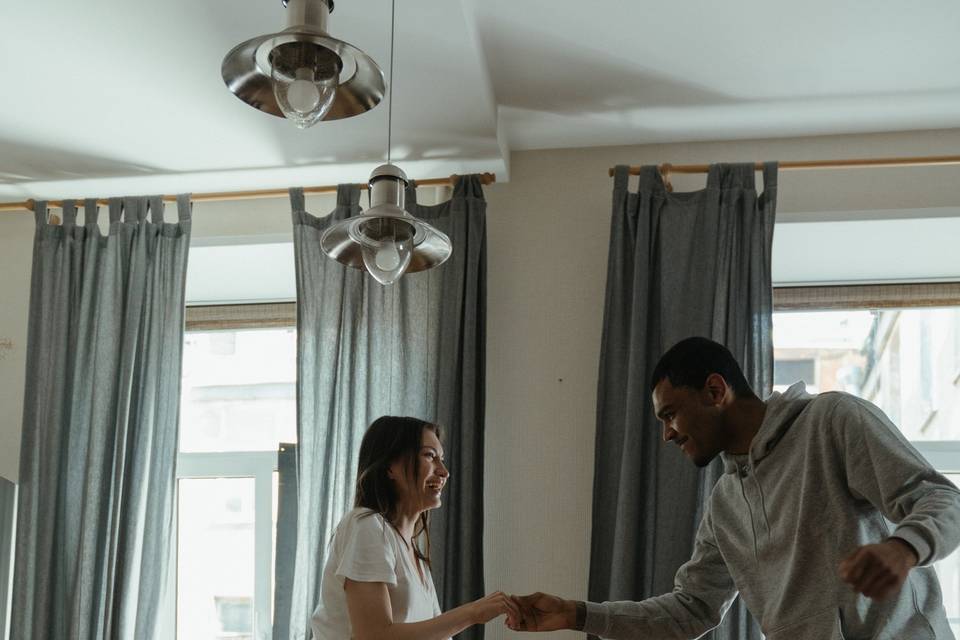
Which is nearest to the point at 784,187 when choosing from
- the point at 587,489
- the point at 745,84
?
the point at 745,84

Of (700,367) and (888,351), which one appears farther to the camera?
(888,351)

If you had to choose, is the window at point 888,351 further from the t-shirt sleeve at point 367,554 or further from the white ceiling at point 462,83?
the t-shirt sleeve at point 367,554

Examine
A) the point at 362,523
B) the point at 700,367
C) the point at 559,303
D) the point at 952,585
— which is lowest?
the point at 952,585

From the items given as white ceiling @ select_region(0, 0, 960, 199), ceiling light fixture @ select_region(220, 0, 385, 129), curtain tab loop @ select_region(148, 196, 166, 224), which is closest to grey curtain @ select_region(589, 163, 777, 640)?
white ceiling @ select_region(0, 0, 960, 199)

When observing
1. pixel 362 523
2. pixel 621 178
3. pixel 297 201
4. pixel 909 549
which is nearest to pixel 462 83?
pixel 621 178

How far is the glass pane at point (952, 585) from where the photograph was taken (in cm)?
412

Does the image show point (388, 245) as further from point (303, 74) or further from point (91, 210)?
point (91, 210)

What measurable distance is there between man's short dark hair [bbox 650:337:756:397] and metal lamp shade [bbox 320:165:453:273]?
59 centimetres

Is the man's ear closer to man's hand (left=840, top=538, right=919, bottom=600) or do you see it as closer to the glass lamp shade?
man's hand (left=840, top=538, right=919, bottom=600)

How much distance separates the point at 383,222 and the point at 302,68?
1.66 feet

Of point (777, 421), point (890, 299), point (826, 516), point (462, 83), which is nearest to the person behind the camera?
point (826, 516)

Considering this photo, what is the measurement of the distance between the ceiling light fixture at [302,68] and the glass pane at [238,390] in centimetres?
263

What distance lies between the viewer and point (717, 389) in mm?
2621

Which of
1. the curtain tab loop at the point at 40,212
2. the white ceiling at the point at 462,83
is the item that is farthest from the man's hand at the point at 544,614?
the curtain tab loop at the point at 40,212
